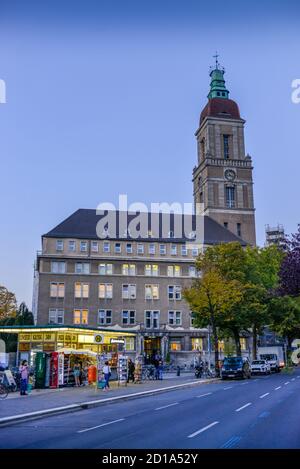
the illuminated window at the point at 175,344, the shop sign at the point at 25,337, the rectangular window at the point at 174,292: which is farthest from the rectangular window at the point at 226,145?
the shop sign at the point at 25,337

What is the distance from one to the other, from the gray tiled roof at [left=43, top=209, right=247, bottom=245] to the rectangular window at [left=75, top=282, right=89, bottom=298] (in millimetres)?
6548

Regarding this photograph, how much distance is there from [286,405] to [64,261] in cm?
5194

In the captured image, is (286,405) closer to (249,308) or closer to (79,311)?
(249,308)

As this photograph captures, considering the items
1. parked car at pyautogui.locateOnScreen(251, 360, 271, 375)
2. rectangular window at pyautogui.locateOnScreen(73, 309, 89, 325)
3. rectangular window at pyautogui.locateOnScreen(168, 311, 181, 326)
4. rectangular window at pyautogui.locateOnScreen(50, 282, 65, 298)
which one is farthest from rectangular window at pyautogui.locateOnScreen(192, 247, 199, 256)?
parked car at pyautogui.locateOnScreen(251, 360, 271, 375)

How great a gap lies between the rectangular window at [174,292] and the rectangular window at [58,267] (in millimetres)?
15077

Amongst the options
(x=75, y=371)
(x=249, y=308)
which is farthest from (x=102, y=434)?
(x=249, y=308)

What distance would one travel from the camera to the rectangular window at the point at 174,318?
70.2 m

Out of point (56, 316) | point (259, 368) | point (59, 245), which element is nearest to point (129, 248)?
point (59, 245)

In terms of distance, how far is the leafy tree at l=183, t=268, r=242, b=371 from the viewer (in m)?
47.1

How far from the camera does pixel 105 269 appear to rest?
70250 millimetres

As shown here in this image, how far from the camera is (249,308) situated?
52.5 metres

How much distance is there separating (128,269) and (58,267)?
Answer: 9729 millimetres

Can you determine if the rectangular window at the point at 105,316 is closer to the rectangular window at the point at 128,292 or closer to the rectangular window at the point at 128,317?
the rectangular window at the point at 128,317

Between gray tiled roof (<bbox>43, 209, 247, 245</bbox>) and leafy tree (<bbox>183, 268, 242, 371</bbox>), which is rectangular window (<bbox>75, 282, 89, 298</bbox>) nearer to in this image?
gray tiled roof (<bbox>43, 209, 247, 245</bbox>)
